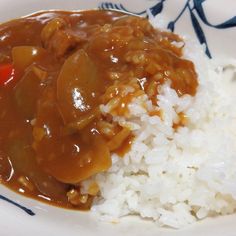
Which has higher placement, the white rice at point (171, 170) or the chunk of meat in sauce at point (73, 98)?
the chunk of meat in sauce at point (73, 98)

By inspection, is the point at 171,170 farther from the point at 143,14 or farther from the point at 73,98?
the point at 143,14

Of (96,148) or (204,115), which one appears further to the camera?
(204,115)

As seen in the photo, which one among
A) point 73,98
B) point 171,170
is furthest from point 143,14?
point 171,170

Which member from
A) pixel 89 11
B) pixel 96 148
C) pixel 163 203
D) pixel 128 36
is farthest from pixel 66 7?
pixel 163 203

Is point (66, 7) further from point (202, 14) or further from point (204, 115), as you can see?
point (204, 115)

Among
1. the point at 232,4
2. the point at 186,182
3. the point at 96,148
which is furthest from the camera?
the point at 232,4

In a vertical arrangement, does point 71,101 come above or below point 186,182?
above
